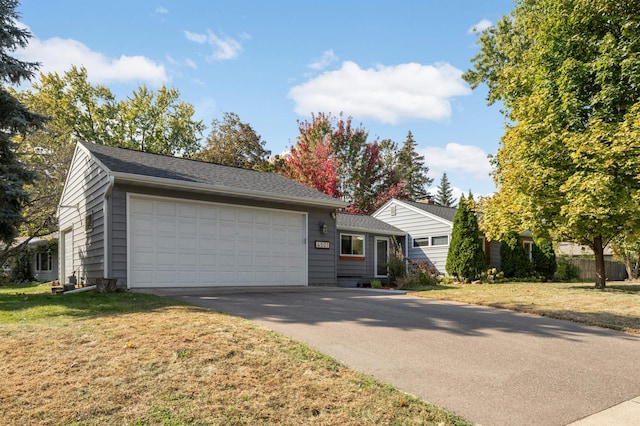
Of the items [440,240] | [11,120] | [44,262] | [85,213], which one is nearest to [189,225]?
[85,213]

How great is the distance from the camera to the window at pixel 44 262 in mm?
23969

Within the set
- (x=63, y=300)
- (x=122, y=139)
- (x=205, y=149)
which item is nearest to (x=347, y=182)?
(x=205, y=149)

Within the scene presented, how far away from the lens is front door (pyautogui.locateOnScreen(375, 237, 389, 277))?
19.9 metres

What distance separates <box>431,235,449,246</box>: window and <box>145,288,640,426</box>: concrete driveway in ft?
41.5

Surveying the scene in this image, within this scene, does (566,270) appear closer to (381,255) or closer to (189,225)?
(381,255)

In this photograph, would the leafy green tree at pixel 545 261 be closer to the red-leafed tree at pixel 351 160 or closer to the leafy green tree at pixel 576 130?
the leafy green tree at pixel 576 130

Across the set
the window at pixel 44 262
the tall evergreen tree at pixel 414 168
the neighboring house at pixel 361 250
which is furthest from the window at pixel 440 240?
the tall evergreen tree at pixel 414 168

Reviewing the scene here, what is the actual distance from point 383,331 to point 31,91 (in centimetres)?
3213

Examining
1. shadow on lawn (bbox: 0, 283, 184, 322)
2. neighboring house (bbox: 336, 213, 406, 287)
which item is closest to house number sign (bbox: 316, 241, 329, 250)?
neighboring house (bbox: 336, 213, 406, 287)

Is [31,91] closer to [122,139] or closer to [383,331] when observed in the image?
[122,139]

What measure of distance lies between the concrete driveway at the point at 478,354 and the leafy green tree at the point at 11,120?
631cm

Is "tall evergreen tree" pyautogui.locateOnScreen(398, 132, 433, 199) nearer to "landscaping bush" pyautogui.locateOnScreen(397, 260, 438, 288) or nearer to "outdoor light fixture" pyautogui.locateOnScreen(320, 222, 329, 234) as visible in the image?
"landscaping bush" pyautogui.locateOnScreen(397, 260, 438, 288)

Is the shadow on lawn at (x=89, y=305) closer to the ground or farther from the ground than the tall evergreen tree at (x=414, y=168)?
closer to the ground

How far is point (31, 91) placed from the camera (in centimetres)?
2839
